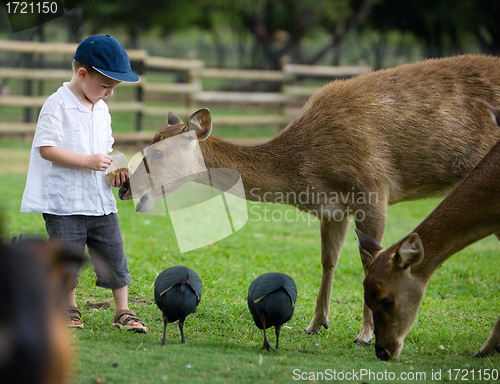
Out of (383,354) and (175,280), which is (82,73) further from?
(383,354)

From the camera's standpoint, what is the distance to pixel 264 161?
529cm

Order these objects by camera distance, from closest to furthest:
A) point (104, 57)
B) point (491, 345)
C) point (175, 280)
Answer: point (175, 280) < point (104, 57) < point (491, 345)

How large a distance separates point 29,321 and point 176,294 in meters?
2.12

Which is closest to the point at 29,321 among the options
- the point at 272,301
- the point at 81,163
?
the point at 272,301

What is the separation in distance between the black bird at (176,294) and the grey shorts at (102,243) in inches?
25.3

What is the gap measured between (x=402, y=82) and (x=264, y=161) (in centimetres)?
154

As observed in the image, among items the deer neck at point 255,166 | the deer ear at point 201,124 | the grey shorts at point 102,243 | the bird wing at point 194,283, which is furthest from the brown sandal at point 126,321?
the deer ear at point 201,124

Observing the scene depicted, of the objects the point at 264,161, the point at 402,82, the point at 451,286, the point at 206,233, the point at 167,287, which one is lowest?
the point at 451,286

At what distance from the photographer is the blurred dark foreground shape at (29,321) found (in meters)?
1.94

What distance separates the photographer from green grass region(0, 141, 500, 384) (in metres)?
3.61

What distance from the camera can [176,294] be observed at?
4062mm

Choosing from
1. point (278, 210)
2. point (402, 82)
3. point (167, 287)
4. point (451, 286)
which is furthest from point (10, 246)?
point (278, 210)

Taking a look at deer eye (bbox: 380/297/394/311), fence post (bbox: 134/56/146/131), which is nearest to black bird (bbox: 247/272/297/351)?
deer eye (bbox: 380/297/394/311)

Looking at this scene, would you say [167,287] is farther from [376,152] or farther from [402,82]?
[402,82]
